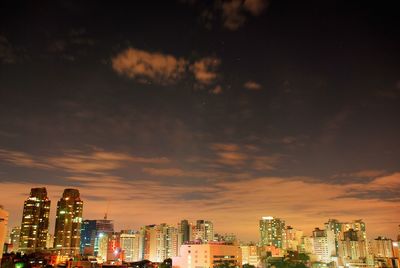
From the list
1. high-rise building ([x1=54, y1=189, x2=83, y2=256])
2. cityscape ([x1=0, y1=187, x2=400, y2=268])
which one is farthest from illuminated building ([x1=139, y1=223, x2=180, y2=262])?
high-rise building ([x1=54, y1=189, x2=83, y2=256])

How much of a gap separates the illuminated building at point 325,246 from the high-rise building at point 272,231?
2245 cm

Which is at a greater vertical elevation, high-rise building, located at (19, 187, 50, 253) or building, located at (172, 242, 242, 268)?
high-rise building, located at (19, 187, 50, 253)

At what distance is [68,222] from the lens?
370 ft

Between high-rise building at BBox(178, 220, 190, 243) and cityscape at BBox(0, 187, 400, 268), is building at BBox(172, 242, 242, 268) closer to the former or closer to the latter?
cityscape at BBox(0, 187, 400, 268)

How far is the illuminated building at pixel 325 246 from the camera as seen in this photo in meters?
113

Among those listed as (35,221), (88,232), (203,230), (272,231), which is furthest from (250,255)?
(88,232)

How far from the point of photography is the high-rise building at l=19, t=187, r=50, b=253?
105 meters

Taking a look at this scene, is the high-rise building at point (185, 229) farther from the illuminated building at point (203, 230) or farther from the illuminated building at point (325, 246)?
the illuminated building at point (325, 246)

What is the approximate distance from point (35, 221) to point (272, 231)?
277ft

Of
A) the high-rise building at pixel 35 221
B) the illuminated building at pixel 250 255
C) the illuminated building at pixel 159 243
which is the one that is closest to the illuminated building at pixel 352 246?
the illuminated building at pixel 250 255

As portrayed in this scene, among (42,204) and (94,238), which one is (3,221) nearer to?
A: (42,204)

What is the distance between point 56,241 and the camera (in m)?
110

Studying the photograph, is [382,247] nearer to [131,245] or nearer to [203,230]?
[203,230]

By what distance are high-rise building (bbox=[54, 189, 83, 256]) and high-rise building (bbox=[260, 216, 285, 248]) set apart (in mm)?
68651
